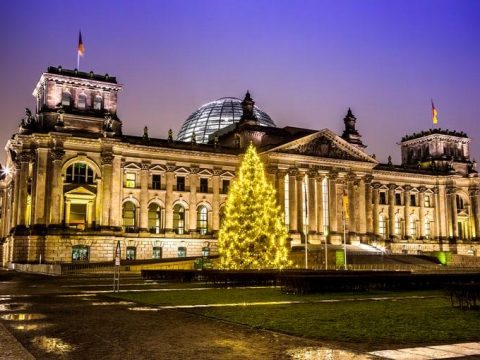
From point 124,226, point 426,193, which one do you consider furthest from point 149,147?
point 426,193

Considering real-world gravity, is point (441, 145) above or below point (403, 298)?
above

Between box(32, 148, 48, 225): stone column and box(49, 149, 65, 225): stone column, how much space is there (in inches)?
37.3

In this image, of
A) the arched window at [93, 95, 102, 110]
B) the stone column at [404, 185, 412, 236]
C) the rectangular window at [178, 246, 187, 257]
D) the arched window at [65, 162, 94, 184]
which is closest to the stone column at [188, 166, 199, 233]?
the rectangular window at [178, 246, 187, 257]

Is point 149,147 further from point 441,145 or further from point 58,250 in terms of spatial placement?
point 441,145

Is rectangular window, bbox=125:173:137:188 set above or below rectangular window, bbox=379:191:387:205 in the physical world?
above

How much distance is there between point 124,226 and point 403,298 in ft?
171

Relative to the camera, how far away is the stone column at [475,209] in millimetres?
101000

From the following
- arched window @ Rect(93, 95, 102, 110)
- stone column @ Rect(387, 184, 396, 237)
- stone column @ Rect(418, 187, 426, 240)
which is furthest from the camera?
stone column @ Rect(418, 187, 426, 240)

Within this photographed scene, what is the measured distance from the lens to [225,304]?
23.7 metres

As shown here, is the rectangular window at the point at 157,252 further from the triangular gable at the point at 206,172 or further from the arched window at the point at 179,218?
the triangular gable at the point at 206,172

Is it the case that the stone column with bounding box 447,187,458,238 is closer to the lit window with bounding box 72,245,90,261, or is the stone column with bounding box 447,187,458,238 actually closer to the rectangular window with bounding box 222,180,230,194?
the rectangular window with bounding box 222,180,230,194

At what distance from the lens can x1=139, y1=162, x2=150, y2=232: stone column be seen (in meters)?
73.8

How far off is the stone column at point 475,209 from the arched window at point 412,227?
1258 cm

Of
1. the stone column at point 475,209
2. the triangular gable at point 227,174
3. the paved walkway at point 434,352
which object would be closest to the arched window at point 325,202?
the triangular gable at point 227,174
